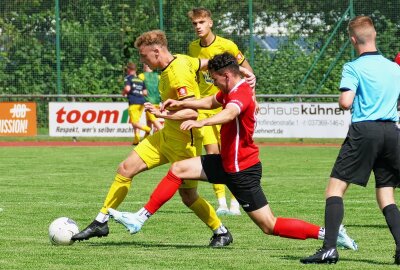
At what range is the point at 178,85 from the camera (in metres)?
10.5

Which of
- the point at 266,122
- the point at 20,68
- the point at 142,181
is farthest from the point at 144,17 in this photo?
the point at 142,181

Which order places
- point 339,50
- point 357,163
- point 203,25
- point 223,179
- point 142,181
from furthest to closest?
1. point 339,50
2. point 142,181
3. point 203,25
4. point 223,179
5. point 357,163

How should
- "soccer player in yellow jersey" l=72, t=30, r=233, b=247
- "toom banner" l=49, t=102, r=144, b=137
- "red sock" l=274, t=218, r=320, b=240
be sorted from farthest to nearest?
"toom banner" l=49, t=102, r=144, b=137 < "soccer player in yellow jersey" l=72, t=30, r=233, b=247 < "red sock" l=274, t=218, r=320, b=240

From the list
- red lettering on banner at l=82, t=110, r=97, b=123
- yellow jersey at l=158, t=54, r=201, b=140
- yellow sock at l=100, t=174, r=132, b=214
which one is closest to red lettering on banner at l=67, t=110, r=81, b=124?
red lettering on banner at l=82, t=110, r=97, b=123

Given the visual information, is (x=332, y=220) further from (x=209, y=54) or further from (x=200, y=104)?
(x=209, y=54)

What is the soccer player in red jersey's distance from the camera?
9383mm

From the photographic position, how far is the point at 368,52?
8805 millimetres

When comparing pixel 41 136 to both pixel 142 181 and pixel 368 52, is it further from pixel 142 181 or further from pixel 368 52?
pixel 368 52

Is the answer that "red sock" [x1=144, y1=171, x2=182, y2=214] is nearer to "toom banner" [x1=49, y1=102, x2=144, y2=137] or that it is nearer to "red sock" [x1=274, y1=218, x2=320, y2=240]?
"red sock" [x1=274, y1=218, x2=320, y2=240]

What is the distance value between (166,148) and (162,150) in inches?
1.8

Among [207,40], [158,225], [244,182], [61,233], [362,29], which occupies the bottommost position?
[158,225]

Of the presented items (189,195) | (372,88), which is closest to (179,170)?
(189,195)

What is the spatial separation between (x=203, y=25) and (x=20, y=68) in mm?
21335

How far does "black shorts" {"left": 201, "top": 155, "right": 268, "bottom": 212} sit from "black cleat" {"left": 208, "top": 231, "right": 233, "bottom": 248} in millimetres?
963
